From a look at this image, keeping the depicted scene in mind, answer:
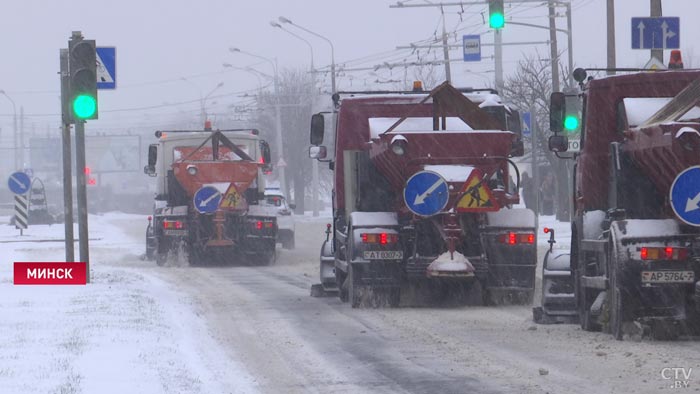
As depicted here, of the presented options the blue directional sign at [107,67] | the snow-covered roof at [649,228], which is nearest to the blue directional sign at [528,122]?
the blue directional sign at [107,67]

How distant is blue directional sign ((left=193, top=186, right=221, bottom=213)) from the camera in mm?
27578

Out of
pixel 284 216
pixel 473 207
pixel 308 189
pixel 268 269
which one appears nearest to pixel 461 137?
pixel 473 207

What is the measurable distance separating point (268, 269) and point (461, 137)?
1199 centimetres

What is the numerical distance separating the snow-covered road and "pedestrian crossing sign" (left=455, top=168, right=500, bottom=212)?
4.09 ft

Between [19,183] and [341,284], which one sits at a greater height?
[19,183]

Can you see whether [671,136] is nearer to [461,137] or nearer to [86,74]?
[461,137]

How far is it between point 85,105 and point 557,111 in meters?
6.47

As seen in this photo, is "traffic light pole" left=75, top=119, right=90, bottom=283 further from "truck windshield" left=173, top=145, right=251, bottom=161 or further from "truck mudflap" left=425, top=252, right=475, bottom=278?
"truck windshield" left=173, top=145, right=251, bottom=161

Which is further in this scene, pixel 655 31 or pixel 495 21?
pixel 495 21

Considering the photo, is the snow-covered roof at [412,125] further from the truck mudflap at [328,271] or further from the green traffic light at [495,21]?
the green traffic light at [495,21]

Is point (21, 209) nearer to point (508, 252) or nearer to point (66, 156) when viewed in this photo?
point (66, 156)

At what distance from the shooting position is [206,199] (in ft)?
90.6
